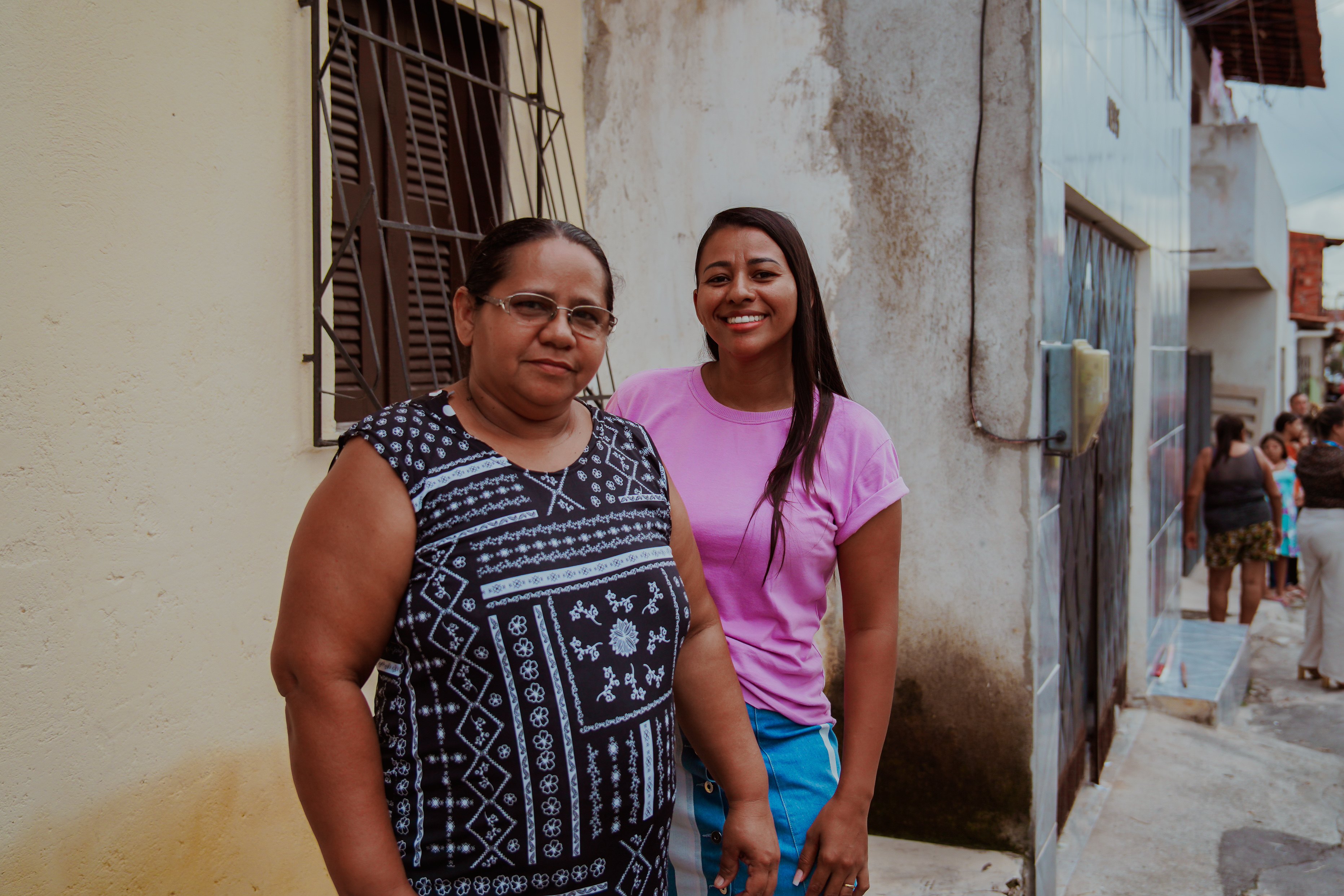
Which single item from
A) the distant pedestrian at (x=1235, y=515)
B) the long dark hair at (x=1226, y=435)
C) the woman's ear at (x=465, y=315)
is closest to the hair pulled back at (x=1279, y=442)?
the distant pedestrian at (x=1235, y=515)

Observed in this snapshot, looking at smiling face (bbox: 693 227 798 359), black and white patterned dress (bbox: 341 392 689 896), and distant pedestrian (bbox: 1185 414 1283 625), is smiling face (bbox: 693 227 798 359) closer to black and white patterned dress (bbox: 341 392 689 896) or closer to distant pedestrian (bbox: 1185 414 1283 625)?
black and white patterned dress (bbox: 341 392 689 896)

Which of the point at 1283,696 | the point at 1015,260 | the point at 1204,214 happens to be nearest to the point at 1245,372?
the point at 1204,214

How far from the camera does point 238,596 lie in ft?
8.59

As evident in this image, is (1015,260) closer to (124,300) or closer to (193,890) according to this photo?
(124,300)

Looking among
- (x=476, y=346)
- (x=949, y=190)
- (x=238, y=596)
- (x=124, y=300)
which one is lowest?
(x=238, y=596)

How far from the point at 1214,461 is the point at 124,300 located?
26.5 feet

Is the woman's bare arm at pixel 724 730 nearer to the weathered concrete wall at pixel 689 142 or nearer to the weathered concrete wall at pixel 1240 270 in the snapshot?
the weathered concrete wall at pixel 689 142

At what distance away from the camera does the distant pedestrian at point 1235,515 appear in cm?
788

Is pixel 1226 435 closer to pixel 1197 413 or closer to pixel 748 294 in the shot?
pixel 1197 413

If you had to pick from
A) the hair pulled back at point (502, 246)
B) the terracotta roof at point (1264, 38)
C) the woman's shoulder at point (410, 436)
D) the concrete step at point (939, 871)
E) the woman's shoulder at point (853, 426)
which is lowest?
the concrete step at point (939, 871)

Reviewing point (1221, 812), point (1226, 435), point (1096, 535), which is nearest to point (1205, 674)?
A: point (1221, 812)

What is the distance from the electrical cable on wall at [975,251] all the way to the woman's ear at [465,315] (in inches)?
91.4

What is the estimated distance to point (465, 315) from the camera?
1.53 m

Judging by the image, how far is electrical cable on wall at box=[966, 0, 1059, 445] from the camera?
3344 millimetres
